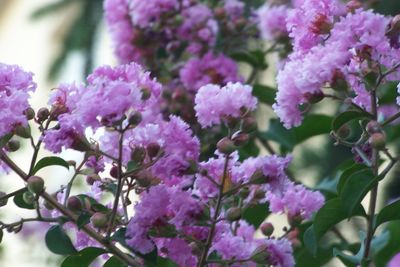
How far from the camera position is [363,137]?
0.94 meters

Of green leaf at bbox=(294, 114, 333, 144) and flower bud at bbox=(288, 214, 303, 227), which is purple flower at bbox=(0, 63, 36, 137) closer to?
flower bud at bbox=(288, 214, 303, 227)

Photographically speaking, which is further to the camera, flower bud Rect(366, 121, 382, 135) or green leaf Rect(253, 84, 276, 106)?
green leaf Rect(253, 84, 276, 106)

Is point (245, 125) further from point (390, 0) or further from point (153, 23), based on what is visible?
point (390, 0)

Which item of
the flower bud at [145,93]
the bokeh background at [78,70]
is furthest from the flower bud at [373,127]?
the bokeh background at [78,70]

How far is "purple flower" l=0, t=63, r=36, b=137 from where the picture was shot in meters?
0.89

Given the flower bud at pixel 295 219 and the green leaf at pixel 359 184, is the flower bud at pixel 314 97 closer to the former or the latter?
the green leaf at pixel 359 184

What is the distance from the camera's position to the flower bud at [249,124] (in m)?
0.93

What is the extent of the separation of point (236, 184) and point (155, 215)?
99 mm

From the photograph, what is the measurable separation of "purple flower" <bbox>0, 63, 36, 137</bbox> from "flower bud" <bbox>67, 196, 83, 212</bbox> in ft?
0.29

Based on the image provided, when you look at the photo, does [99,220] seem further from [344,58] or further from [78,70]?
[78,70]

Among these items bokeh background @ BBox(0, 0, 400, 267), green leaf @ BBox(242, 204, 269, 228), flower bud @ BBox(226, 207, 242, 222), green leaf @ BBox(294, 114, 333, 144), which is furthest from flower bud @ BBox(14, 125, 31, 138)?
bokeh background @ BBox(0, 0, 400, 267)

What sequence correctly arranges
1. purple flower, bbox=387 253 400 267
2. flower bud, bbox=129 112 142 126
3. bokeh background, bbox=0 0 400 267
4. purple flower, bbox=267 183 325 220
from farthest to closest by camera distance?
bokeh background, bbox=0 0 400 267 → purple flower, bbox=387 253 400 267 → purple flower, bbox=267 183 325 220 → flower bud, bbox=129 112 142 126

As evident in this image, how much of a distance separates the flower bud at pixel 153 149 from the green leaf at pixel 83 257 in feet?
0.40

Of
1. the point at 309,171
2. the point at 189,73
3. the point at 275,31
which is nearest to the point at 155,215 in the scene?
the point at 189,73
